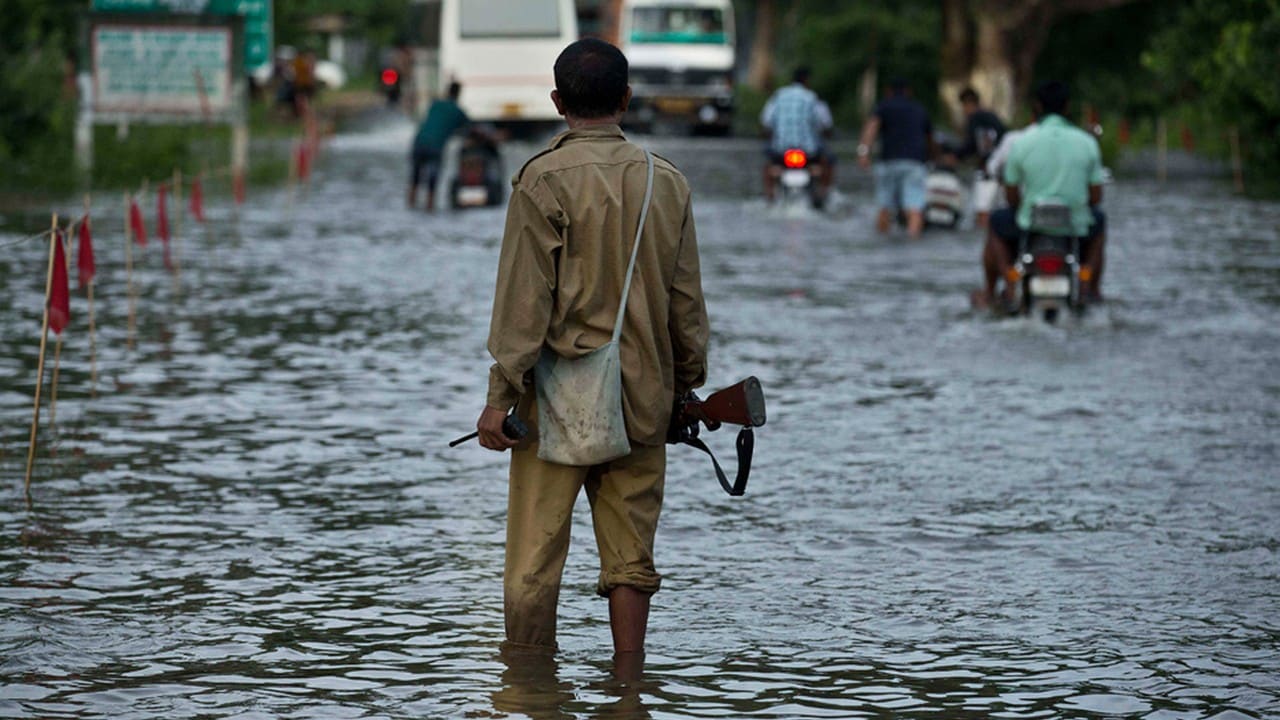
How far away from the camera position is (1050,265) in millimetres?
15820

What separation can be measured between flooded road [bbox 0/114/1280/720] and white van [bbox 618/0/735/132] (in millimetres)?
29183

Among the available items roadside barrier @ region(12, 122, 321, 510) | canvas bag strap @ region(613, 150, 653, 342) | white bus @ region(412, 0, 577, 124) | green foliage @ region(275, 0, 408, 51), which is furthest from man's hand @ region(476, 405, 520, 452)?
green foliage @ region(275, 0, 408, 51)

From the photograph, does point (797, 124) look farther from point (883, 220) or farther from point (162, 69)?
point (162, 69)

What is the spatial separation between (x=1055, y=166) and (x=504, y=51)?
1076 inches

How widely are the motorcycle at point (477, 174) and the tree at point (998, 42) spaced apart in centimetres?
1854

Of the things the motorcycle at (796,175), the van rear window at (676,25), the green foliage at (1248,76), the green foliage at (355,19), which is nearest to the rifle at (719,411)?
the motorcycle at (796,175)

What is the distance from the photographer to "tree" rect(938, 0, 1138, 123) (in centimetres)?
4600

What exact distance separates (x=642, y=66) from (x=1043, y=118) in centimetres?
3149

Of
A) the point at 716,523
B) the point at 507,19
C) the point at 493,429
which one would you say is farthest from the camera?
the point at 507,19

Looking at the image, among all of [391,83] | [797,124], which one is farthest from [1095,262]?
[391,83]

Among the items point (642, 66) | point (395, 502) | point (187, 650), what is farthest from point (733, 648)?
point (642, 66)

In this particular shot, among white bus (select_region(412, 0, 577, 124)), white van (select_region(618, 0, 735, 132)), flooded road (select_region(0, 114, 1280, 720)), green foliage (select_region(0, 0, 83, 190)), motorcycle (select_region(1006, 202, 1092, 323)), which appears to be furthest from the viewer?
white van (select_region(618, 0, 735, 132))

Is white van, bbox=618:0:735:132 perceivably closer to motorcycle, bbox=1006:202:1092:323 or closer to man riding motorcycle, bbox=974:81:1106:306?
motorcycle, bbox=1006:202:1092:323

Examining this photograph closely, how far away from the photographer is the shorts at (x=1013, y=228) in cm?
1614
